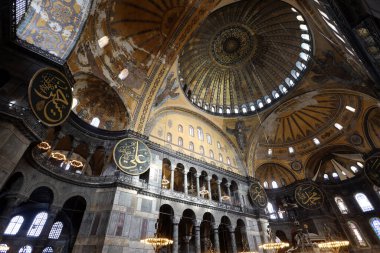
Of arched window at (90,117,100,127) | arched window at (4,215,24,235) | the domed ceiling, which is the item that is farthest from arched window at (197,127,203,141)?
arched window at (4,215,24,235)

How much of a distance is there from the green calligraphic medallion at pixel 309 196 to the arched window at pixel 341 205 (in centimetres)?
319

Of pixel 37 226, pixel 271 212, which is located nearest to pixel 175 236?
pixel 37 226

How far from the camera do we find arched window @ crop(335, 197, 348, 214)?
60.5 ft

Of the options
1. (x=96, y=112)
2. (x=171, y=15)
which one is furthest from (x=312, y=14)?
(x=96, y=112)

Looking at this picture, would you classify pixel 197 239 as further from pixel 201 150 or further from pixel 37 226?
pixel 37 226

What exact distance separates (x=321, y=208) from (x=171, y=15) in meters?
21.2

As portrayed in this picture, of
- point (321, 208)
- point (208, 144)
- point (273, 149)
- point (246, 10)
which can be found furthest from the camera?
point (273, 149)

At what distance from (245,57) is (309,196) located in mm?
14257

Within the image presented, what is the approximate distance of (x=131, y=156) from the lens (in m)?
10.2

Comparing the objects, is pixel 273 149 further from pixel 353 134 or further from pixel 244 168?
pixel 353 134

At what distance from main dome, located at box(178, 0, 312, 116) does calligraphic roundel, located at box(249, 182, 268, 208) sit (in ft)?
23.0

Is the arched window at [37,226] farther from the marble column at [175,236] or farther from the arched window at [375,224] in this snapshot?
the arched window at [375,224]

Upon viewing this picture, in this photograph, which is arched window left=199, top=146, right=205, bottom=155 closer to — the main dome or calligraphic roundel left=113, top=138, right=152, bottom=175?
the main dome

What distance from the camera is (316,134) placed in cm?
1898
